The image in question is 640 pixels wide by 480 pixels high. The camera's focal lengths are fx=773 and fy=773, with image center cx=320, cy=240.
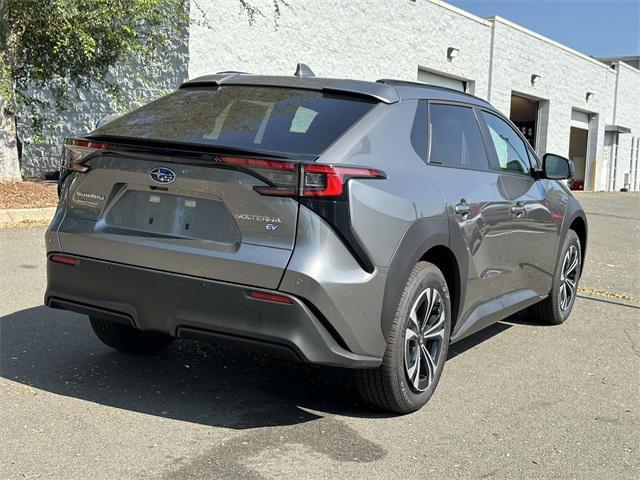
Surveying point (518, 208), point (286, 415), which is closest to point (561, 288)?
point (518, 208)

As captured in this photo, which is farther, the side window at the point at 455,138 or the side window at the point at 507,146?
the side window at the point at 507,146

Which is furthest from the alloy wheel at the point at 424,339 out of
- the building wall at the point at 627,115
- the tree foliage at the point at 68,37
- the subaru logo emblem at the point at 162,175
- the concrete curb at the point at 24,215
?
the building wall at the point at 627,115

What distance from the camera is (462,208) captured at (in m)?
4.52

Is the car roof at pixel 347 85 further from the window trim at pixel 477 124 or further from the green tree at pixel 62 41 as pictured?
the green tree at pixel 62 41

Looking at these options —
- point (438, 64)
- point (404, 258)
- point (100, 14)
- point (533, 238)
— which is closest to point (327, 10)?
point (438, 64)

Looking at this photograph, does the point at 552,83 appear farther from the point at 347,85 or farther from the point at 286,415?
the point at 286,415

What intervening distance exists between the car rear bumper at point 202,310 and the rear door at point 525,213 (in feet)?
6.49

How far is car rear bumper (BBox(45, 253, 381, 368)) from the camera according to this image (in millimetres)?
3549

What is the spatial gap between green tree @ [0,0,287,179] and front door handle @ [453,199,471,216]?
9069 mm

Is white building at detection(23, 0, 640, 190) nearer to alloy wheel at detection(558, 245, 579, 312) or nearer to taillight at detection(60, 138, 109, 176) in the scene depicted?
alloy wheel at detection(558, 245, 579, 312)

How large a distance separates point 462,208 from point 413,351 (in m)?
0.91

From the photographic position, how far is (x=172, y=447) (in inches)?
140

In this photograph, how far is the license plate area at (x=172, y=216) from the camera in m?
3.69

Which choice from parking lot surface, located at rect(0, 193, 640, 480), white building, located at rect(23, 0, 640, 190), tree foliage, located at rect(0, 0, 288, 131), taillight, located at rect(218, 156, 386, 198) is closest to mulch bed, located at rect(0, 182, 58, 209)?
tree foliage, located at rect(0, 0, 288, 131)
